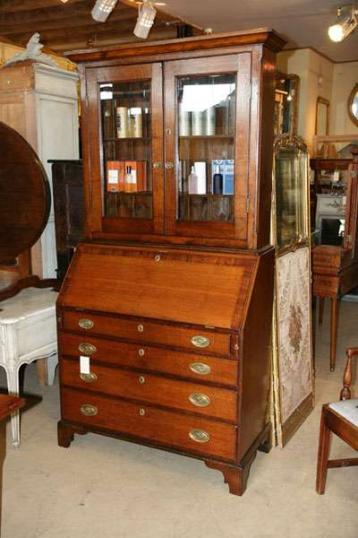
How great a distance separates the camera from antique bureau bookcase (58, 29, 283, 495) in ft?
7.35

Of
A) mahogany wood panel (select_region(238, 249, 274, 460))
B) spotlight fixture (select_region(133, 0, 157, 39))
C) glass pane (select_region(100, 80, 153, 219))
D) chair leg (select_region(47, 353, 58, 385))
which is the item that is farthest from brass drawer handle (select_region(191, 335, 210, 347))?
spotlight fixture (select_region(133, 0, 157, 39))

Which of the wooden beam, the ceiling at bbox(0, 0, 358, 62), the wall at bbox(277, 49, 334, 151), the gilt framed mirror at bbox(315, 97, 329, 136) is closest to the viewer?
the ceiling at bbox(0, 0, 358, 62)

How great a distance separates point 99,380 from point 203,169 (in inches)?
45.1

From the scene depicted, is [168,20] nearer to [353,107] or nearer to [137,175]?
[353,107]

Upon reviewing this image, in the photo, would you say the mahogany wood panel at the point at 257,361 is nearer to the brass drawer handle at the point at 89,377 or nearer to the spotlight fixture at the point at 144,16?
the brass drawer handle at the point at 89,377

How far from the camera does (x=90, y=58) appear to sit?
2.52 metres

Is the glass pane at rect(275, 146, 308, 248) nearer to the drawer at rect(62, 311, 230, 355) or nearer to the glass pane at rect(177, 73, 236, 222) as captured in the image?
the glass pane at rect(177, 73, 236, 222)

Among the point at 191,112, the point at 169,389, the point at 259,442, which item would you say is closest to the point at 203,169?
the point at 191,112

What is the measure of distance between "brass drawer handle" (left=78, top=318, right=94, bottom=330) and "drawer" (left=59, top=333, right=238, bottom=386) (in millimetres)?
49

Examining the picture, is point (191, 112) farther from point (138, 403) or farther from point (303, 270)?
point (138, 403)

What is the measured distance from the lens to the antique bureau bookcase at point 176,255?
7.35 ft

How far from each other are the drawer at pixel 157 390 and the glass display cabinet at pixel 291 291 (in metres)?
0.45

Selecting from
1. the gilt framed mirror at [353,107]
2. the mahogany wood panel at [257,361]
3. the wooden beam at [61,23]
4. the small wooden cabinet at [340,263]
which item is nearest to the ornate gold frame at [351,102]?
the gilt framed mirror at [353,107]

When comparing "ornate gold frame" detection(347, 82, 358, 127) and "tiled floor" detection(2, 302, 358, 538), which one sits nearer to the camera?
"tiled floor" detection(2, 302, 358, 538)
